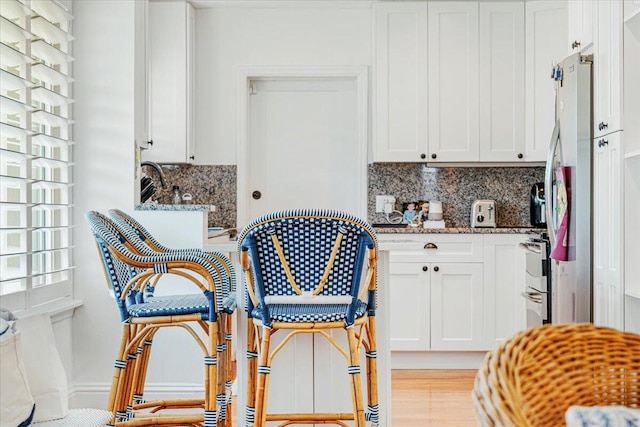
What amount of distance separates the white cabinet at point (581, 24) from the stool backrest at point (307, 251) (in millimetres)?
1583

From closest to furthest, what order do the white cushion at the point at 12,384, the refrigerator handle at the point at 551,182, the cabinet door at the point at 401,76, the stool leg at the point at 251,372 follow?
the white cushion at the point at 12,384 → the stool leg at the point at 251,372 → the refrigerator handle at the point at 551,182 → the cabinet door at the point at 401,76

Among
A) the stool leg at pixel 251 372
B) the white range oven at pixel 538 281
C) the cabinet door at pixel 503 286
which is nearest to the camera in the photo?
the stool leg at pixel 251 372

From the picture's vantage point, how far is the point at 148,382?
3.05 metres

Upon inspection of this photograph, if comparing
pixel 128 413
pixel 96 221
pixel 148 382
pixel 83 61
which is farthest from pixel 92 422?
pixel 83 61

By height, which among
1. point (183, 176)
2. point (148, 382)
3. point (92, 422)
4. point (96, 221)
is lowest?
point (148, 382)

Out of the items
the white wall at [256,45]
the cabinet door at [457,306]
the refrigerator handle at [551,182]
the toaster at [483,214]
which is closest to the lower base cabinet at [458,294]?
the cabinet door at [457,306]

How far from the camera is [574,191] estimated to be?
9.02 ft

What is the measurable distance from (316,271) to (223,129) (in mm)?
2873

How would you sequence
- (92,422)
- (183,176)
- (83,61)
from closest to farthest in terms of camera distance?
(92,422) → (83,61) → (183,176)

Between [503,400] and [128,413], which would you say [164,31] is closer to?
[128,413]

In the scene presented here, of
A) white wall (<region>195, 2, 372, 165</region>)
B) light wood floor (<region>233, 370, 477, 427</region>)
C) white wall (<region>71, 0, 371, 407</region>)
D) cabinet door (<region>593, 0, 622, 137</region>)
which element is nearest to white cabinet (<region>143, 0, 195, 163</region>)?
white wall (<region>195, 2, 372, 165</region>)

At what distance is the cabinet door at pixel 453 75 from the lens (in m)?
4.35

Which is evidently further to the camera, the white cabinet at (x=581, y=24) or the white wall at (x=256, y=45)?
the white wall at (x=256, y=45)

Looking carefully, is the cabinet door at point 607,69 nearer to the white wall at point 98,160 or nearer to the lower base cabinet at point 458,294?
the lower base cabinet at point 458,294
